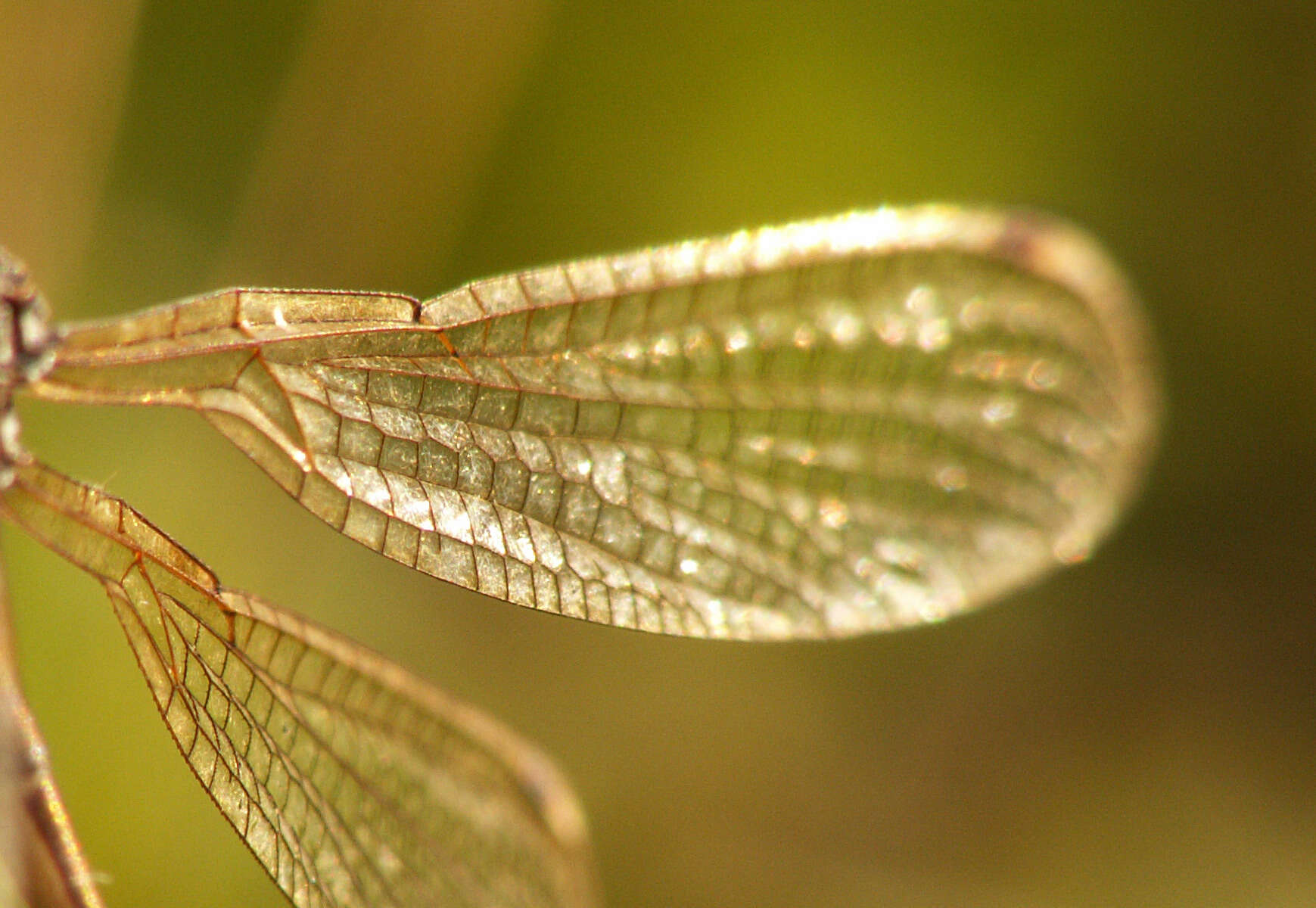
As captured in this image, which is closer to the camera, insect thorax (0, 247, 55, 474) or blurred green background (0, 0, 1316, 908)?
insect thorax (0, 247, 55, 474)

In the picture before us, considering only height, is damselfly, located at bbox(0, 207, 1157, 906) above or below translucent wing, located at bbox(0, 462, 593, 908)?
above

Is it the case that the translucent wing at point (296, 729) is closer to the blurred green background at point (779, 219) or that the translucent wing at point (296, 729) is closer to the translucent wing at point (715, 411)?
the translucent wing at point (715, 411)

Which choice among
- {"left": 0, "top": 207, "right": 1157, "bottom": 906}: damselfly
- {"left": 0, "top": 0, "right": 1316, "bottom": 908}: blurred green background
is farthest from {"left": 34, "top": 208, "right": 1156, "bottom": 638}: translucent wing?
{"left": 0, "top": 0, "right": 1316, "bottom": 908}: blurred green background

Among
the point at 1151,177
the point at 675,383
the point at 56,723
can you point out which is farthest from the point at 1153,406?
the point at 56,723

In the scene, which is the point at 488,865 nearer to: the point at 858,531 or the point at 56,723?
the point at 858,531

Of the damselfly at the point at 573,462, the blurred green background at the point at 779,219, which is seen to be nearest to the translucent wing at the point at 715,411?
the damselfly at the point at 573,462

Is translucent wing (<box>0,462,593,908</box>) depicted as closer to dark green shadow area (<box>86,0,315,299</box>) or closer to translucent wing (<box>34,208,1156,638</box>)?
translucent wing (<box>34,208,1156,638</box>)

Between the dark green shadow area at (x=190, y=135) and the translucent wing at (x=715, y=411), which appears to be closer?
the translucent wing at (x=715, y=411)
